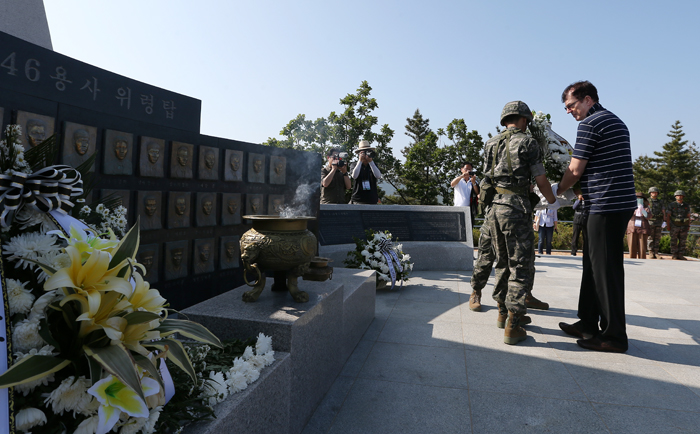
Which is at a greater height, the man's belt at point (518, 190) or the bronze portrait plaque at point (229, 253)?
the man's belt at point (518, 190)

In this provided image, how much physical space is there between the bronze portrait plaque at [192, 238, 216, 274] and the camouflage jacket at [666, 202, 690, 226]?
13443 mm

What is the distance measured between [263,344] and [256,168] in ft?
9.01

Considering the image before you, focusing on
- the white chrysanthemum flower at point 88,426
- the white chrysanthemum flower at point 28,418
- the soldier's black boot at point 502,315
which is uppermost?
the white chrysanthemum flower at point 28,418

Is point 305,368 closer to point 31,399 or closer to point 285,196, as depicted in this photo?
point 31,399

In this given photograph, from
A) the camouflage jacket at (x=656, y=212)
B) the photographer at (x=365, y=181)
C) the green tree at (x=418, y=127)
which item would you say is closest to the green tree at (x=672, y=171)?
the green tree at (x=418, y=127)

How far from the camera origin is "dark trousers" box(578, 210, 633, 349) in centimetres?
348

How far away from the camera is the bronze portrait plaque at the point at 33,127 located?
2.47 m

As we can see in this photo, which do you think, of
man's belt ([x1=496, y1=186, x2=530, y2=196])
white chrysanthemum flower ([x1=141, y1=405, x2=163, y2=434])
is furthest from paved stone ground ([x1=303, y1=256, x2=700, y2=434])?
man's belt ([x1=496, y1=186, x2=530, y2=196])

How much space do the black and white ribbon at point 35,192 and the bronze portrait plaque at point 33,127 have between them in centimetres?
150

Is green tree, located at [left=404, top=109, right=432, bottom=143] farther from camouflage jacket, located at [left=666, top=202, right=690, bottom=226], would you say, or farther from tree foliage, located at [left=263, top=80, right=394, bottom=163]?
camouflage jacket, located at [left=666, top=202, right=690, bottom=226]

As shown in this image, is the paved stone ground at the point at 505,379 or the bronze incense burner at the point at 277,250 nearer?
the paved stone ground at the point at 505,379

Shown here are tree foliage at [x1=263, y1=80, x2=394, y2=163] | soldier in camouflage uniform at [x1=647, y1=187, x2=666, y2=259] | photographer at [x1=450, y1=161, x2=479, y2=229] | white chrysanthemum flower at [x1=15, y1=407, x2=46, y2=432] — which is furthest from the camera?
→ tree foliage at [x1=263, y1=80, x2=394, y2=163]

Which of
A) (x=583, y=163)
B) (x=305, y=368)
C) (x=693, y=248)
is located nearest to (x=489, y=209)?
(x=583, y=163)

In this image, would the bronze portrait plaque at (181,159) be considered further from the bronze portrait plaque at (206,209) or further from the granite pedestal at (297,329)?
the granite pedestal at (297,329)
